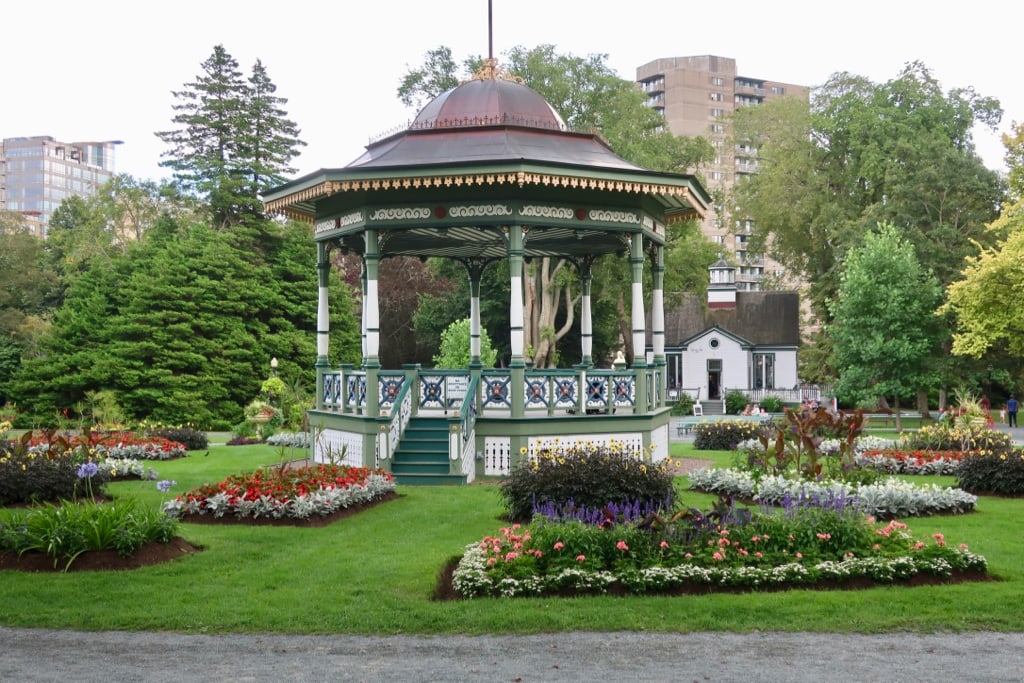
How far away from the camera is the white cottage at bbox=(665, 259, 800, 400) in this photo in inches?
2109

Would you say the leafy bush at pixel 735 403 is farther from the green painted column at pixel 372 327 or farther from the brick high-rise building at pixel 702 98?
the brick high-rise building at pixel 702 98

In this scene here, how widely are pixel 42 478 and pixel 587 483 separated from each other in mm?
7557

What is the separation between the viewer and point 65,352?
3566 cm

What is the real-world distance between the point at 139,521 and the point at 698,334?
154ft

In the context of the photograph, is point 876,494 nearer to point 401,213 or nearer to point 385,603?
point 385,603

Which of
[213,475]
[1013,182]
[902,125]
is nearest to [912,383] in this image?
[1013,182]

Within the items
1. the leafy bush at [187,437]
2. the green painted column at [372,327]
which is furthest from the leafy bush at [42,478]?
the leafy bush at [187,437]

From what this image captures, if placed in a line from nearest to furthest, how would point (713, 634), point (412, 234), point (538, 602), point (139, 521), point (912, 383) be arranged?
point (713, 634) < point (538, 602) < point (139, 521) < point (412, 234) < point (912, 383)

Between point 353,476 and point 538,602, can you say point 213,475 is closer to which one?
point 353,476

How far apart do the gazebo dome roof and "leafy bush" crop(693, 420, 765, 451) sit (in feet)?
29.4

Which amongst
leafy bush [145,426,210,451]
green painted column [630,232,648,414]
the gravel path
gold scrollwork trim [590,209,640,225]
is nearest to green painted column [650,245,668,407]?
green painted column [630,232,648,414]

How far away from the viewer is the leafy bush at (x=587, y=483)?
1095 cm

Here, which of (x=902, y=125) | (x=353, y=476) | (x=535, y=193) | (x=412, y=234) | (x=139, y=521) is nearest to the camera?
(x=139, y=521)

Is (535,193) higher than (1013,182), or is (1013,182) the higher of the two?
(1013,182)
